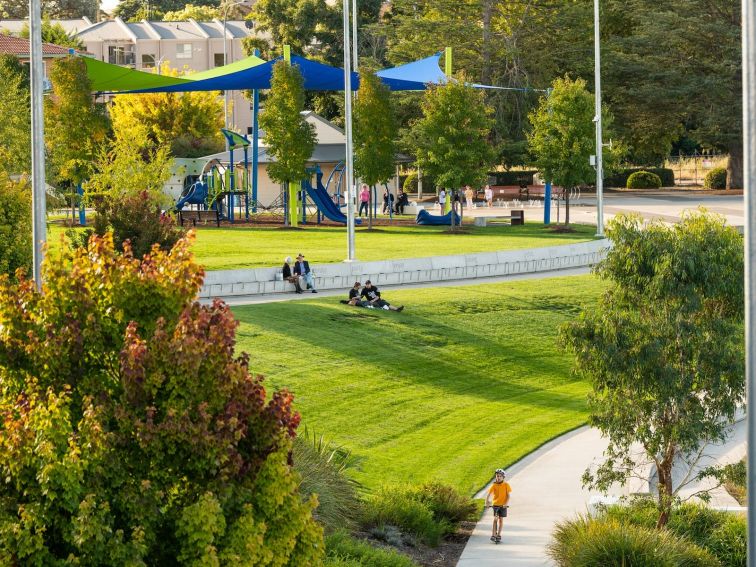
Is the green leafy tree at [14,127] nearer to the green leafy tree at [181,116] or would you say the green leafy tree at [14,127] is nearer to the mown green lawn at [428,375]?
the mown green lawn at [428,375]

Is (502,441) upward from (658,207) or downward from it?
downward

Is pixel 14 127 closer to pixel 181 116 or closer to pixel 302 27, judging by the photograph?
pixel 181 116

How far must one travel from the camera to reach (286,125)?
1873 inches

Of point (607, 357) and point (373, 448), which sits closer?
point (607, 357)

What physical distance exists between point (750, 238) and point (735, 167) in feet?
220

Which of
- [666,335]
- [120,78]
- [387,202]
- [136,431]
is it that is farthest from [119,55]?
[136,431]

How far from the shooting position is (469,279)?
36.1 meters

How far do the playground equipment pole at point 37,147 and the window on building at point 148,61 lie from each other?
9524 centimetres

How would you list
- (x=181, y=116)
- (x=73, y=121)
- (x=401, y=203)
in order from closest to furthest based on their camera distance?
(x=73, y=121)
(x=401, y=203)
(x=181, y=116)

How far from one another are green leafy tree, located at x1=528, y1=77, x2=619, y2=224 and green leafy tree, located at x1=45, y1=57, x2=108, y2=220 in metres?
16.4

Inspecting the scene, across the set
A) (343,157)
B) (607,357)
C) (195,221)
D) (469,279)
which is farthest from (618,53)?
(607,357)

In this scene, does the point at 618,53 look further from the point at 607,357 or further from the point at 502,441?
the point at 607,357

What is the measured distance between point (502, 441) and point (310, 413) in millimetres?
3322

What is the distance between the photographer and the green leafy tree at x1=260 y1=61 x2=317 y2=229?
47375 millimetres
